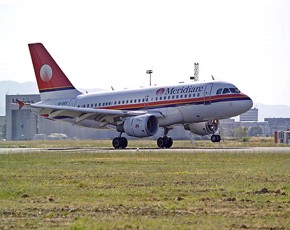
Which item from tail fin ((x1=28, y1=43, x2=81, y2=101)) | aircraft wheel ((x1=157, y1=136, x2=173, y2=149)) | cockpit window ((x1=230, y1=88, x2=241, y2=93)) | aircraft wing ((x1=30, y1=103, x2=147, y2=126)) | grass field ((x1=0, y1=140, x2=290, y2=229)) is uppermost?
tail fin ((x1=28, y1=43, x2=81, y2=101))

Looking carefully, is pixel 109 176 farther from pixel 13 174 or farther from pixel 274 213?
pixel 274 213

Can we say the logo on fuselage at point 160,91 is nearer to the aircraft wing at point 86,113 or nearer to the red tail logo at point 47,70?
the aircraft wing at point 86,113

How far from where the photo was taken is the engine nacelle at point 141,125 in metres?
54.5

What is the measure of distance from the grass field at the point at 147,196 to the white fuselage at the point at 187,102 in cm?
1926

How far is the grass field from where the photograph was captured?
53.7 feet

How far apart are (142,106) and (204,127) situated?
191 inches

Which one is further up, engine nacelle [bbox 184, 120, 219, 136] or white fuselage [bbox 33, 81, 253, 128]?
white fuselage [bbox 33, 81, 253, 128]

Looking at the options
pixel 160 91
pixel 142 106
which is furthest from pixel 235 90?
pixel 142 106

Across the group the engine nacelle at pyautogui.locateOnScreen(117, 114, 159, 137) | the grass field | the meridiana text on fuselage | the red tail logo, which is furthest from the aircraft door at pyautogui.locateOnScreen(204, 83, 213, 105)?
the grass field

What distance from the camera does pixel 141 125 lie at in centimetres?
5438

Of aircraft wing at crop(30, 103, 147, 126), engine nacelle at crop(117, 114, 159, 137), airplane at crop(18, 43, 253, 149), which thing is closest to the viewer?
airplane at crop(18, 43, 253, 149)

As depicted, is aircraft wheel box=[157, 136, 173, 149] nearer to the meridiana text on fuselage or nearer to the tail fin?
the meridiana text on fuselage

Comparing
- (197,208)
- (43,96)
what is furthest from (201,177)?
(43,96)

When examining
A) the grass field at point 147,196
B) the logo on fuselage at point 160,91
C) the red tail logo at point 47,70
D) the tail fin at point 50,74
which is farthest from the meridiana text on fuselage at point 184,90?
the grass field at point 147,196
